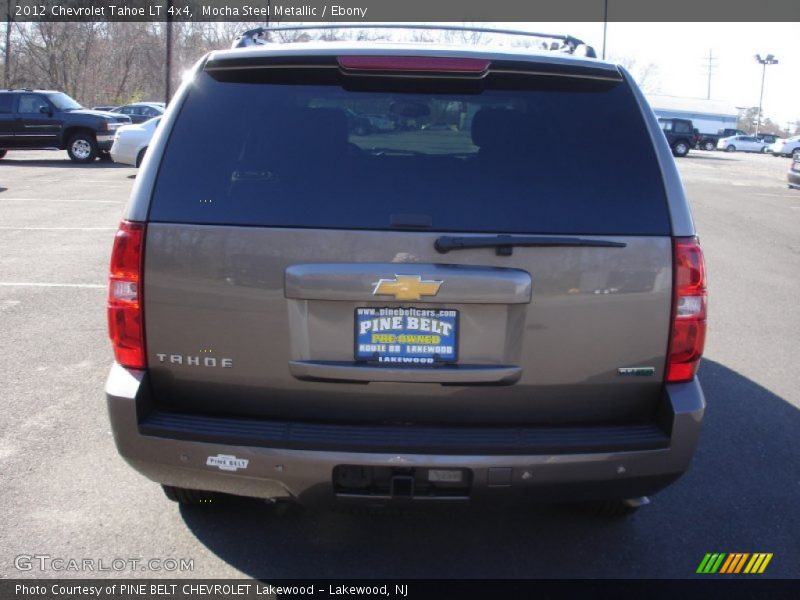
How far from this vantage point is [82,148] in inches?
987

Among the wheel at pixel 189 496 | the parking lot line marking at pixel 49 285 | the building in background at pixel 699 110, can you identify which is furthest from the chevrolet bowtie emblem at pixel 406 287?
the building in background at pixel 699 110

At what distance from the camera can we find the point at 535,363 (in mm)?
2969

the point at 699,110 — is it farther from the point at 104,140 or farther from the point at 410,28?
the point at 410,28

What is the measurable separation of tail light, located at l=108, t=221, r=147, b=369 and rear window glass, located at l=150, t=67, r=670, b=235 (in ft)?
0.43

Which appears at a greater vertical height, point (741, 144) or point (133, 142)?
point (133, 142)

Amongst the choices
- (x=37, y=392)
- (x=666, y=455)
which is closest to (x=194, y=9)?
(x=37, y=392)

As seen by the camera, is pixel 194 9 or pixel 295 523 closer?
pixel 295 523

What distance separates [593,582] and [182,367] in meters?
1.84

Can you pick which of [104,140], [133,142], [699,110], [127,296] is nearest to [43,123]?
[104,140]

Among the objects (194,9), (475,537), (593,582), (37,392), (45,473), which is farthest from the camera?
(194,9)

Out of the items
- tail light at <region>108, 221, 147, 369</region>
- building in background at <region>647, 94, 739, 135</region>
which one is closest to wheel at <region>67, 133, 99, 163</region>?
tail light at <region>108, 221, 147, 369</region>

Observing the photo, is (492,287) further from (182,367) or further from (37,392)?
A: (37,392)

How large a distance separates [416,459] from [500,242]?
798mm

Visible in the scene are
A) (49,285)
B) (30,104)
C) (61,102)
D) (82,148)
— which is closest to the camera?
(49,285)
